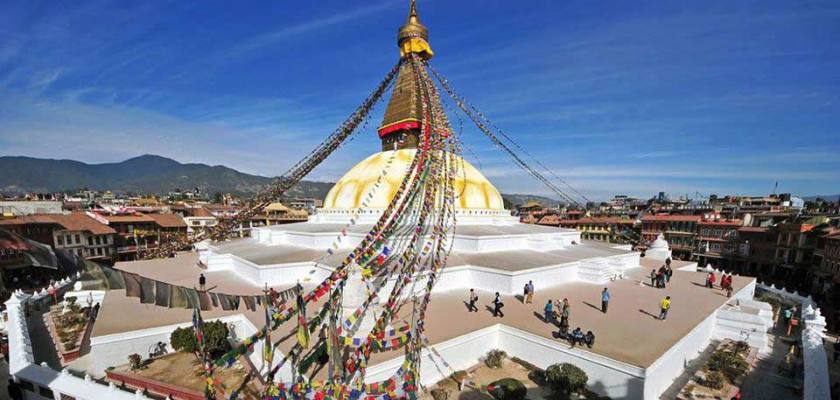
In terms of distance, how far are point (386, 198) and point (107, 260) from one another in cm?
2494

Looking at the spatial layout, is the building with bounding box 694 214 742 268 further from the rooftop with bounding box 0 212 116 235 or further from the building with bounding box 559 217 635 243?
the rooftop with bounding box 0 212 116 235

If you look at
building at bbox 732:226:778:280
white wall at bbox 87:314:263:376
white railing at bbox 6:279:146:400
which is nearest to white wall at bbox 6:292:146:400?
white railing at bbox 6:279:146:400

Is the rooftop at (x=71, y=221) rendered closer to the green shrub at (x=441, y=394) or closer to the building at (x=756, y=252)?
the green shrub at (x=441, y=394)

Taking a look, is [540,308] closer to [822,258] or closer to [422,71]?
[422,71]

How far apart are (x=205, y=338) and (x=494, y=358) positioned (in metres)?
6.66

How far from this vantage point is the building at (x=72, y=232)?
73.9ft

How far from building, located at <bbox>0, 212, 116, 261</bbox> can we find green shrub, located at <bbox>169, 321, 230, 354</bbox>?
22.4 meters

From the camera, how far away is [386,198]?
16281 mm

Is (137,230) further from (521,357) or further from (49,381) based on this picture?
(521,357)

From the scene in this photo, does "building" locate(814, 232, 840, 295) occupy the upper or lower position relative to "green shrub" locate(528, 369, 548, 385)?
upper

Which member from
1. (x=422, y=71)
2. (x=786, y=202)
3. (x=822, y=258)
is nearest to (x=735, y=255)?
(x=822, y=258)

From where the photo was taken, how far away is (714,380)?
7652 millimetres

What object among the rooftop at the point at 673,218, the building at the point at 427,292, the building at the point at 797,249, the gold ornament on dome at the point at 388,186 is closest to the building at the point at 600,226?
the rooftop at the point at 673,218

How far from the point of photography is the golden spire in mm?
17109
